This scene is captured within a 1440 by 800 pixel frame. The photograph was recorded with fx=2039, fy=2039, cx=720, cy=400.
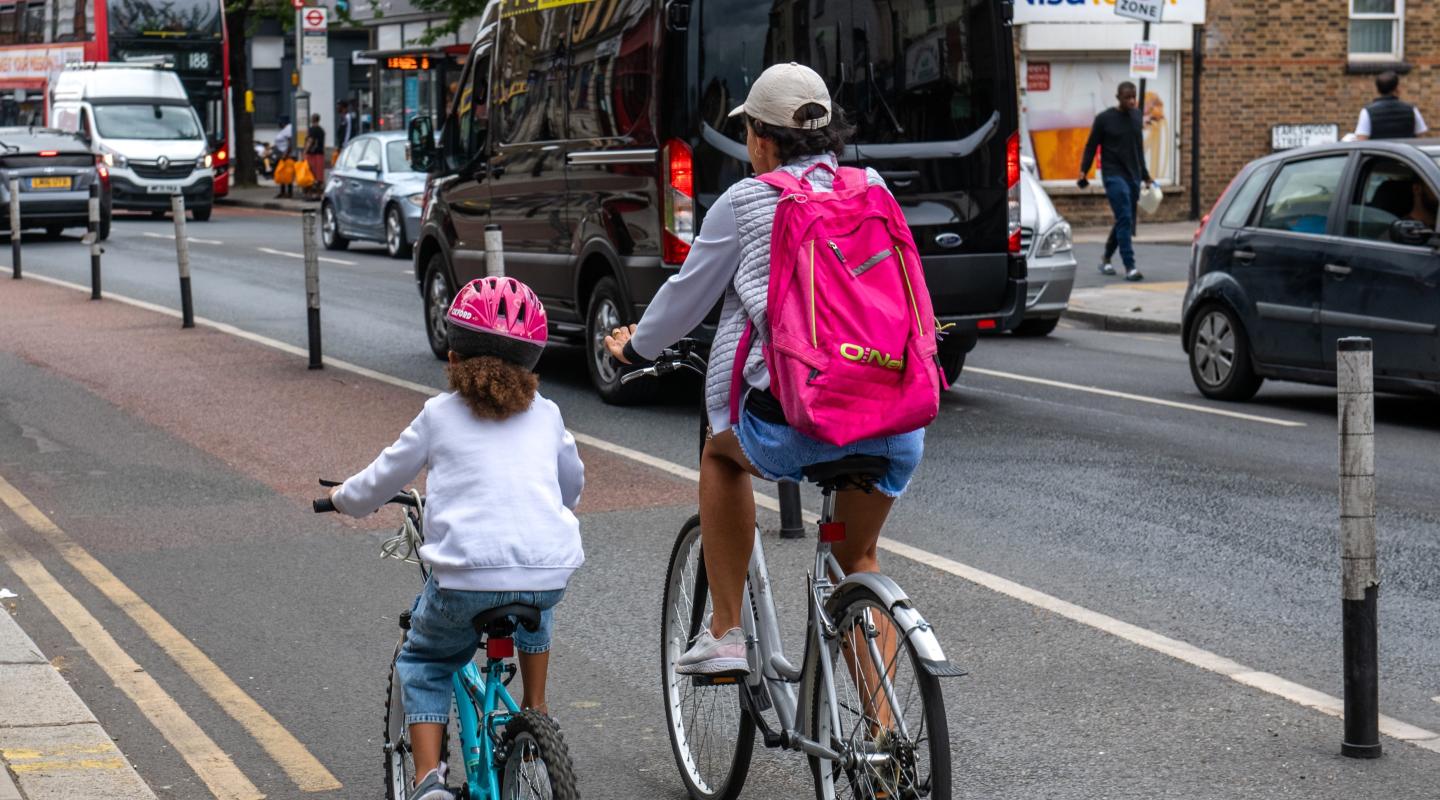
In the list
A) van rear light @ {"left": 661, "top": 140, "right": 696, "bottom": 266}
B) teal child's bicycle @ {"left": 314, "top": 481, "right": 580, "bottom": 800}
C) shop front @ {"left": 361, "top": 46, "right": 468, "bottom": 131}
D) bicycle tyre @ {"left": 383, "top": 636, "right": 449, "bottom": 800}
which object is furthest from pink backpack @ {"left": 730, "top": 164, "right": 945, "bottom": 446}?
shop front @ {"left": 361, "top": 46, "right": 468, "bottom": 131}

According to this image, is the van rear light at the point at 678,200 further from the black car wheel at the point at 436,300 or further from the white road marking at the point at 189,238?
the white road marking at the point at 189,238

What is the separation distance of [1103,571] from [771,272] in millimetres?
3726

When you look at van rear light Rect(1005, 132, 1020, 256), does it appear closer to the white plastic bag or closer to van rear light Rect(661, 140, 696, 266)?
van rear light Rect(661, 140, 696, 266)

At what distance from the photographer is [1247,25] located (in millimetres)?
29594

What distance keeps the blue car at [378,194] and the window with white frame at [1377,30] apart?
14.1 m

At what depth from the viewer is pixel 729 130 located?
11.1 m

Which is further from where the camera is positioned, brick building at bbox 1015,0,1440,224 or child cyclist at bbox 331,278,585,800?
brick building at bbox 1015,0,1440,224

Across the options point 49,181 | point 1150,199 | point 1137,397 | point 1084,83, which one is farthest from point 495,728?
point 49,181

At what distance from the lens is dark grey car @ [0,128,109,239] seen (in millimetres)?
28547

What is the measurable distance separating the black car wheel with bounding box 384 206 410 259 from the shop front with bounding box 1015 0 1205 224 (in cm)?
858

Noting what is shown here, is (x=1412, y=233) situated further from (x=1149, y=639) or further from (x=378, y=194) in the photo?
(x=378, y=194)

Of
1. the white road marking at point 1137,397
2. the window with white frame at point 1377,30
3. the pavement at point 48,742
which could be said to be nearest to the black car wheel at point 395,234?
the white road marking at point 1137,397

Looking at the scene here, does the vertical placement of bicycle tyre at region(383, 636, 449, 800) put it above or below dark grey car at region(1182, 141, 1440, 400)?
below

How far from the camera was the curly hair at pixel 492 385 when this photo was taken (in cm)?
403
